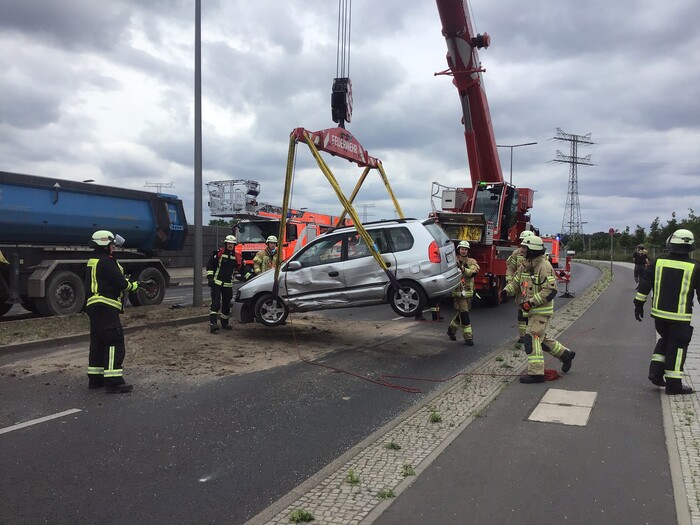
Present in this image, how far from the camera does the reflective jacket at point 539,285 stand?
634 cm

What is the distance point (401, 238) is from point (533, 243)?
8.24ft

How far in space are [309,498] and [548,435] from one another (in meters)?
2.20

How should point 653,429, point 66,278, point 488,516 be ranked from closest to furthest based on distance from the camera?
point 488,516 → point 653,429 → point 66,278

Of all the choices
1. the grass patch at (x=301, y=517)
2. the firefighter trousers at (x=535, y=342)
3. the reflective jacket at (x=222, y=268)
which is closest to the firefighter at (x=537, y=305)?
the firefighter trousers at (x=535, y=342)

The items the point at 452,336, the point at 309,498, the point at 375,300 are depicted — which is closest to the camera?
the point at 309,498

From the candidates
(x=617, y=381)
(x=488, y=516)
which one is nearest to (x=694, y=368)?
(x=617, y=381)

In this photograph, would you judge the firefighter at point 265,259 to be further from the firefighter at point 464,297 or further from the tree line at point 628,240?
the tree line at point 628,240

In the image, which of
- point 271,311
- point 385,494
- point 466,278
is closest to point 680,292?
point 466,278

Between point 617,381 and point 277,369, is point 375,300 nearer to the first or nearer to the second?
point 277,369

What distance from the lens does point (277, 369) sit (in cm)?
725

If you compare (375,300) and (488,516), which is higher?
(375,300)

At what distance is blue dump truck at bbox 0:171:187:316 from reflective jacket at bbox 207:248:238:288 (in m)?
3.26

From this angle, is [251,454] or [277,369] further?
[277,369]

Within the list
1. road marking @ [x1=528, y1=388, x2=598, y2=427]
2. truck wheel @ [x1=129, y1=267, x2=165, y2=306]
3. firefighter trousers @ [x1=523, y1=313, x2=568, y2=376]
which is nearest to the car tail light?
firefighter trousers @ [x1=523, y1=313, x2=568, y2=376]
